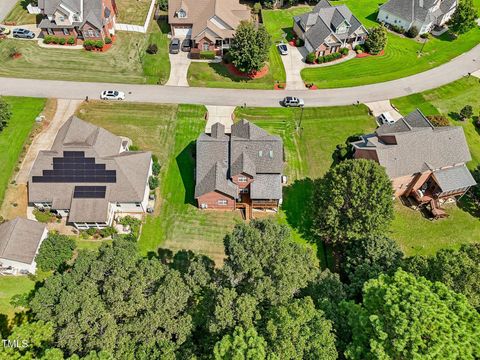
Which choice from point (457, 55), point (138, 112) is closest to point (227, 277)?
point (138, 112)

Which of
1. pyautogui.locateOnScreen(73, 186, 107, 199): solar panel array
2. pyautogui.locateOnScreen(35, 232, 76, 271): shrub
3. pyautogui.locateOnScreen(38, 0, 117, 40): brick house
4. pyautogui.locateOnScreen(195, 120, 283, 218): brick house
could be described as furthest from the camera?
pyautogui.locateOnScreen(38, 0, 117, 40): brick house

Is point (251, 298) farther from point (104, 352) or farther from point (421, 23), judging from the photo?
point (421, 23)

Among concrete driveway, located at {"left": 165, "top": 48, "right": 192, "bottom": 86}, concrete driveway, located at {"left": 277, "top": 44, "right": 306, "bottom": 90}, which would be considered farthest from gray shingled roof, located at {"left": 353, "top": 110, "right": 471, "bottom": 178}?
concrete driveway, located at {"left": 165, "top": 48, "right": 192, "bottom": 86}

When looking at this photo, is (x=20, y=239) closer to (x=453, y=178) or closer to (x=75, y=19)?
(x=75, y=19)

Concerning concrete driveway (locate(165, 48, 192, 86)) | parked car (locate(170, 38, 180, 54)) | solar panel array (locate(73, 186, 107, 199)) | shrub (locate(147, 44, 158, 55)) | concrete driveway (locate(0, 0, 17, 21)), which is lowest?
solar panel array (locate(73, 186, 107, 199))

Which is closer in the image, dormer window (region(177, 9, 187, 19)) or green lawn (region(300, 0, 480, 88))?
green lawn (region(300, 0, 480, 88))

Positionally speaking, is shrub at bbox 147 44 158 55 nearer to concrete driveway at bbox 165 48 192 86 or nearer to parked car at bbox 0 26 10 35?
concrete driveway at bbox 165 48 192 86

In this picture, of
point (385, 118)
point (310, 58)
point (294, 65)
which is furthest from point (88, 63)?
point (385, 118)
